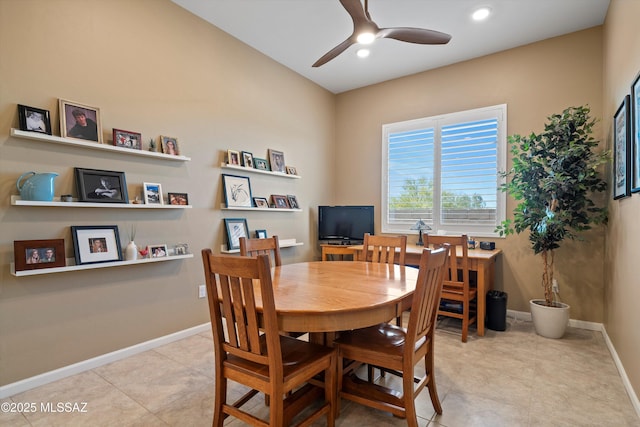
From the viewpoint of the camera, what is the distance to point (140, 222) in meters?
2.74

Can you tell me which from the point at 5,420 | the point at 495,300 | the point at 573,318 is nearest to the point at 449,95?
the point at 495,300

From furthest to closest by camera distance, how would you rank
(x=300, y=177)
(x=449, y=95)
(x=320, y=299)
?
(x=300, y=177)
(x=449, y=95)
(x=320, y=299)

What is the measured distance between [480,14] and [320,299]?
315cm

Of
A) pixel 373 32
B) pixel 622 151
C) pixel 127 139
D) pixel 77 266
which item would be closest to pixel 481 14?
pixel 373 32

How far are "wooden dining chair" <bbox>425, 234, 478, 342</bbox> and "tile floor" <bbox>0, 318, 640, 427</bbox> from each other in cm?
30

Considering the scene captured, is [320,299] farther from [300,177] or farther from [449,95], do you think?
[449,95]

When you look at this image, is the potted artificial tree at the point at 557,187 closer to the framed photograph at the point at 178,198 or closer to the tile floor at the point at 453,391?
the tile floor at the point at 453,391

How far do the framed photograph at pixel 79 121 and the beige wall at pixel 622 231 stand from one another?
3.65 m

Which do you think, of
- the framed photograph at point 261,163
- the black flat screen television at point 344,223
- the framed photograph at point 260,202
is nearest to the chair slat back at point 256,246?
the framed photograph at point 260,202

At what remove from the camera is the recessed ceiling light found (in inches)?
119

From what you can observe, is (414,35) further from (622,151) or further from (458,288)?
(458,288)

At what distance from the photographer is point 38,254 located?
2.14m

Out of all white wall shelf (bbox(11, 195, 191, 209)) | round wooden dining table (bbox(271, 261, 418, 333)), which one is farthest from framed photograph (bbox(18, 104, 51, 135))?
round wooden dining table (bbox(271, 261, 418, 333))

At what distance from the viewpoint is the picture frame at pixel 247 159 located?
3.64m
